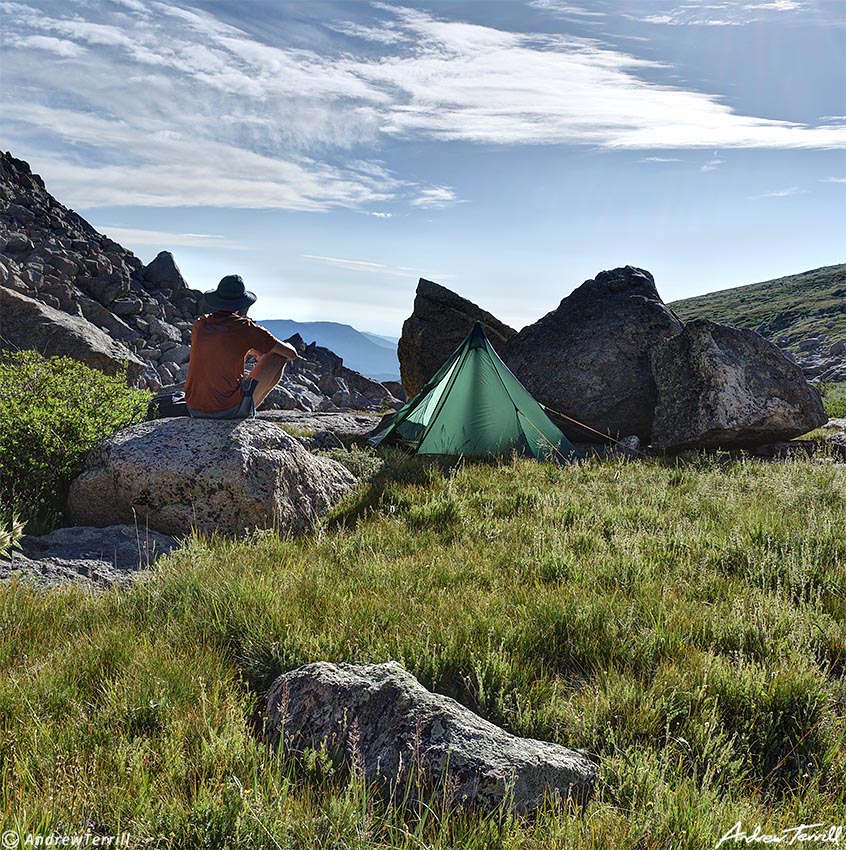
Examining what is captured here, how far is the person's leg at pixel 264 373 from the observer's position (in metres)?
9.09

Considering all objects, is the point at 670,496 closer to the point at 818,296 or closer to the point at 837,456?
the point at 837,456

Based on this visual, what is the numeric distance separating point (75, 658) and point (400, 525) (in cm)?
374

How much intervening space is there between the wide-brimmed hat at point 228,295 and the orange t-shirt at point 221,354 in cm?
13

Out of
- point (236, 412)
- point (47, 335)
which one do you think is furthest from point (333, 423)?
point (47, 335)

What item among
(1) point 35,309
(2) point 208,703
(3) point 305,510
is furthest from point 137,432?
(1) point 35,309

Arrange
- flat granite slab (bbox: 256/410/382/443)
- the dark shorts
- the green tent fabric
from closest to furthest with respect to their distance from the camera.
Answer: the dark shorts < the green tent fabric < flat granite slab (bbox: 256/410/382/443)

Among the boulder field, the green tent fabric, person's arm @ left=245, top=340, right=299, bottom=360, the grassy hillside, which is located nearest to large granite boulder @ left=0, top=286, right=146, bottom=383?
the green tent fabric

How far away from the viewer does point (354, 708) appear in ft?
10.6

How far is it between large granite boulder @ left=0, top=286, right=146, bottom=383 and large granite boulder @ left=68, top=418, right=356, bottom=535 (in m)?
15.7

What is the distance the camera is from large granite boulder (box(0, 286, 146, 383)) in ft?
74.1

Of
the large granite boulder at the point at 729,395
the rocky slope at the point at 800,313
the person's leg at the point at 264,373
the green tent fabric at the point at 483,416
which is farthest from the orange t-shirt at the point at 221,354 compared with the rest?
the rocky slope at the point at 800,313

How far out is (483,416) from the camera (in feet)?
40.9

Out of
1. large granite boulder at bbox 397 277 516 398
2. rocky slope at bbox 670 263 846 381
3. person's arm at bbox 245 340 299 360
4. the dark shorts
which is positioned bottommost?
the dark shorts

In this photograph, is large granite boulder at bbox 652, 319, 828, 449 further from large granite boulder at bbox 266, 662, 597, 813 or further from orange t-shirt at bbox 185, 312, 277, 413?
large granite boulder at bbox 266, 662, 597, 813
